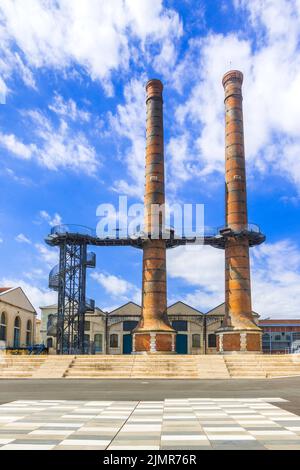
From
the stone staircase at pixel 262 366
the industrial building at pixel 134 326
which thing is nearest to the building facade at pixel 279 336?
the industrial building at pixel 134 326

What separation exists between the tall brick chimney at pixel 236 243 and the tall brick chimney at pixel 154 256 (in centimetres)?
467

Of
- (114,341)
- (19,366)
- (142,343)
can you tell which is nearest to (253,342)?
(142,343)

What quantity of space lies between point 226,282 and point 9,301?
21.4m

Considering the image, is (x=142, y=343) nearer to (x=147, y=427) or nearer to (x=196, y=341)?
(x=196, y=341)

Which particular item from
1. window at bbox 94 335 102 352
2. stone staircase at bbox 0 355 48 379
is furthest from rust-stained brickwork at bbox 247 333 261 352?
window at bbox 94 335 102 352

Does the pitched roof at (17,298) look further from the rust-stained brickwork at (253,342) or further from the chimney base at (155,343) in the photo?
the rust-stained brickwork at (253,342)

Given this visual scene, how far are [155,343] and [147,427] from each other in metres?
26.9

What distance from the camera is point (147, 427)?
280 inches

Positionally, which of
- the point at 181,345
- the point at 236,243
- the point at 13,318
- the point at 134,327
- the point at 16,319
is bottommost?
the point at 181,345

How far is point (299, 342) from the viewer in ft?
184

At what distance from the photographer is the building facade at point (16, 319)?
42.1 metres

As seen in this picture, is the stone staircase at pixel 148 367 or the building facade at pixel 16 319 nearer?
the stone staircase at pixel 148 367

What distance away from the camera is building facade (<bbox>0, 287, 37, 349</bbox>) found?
138ft
